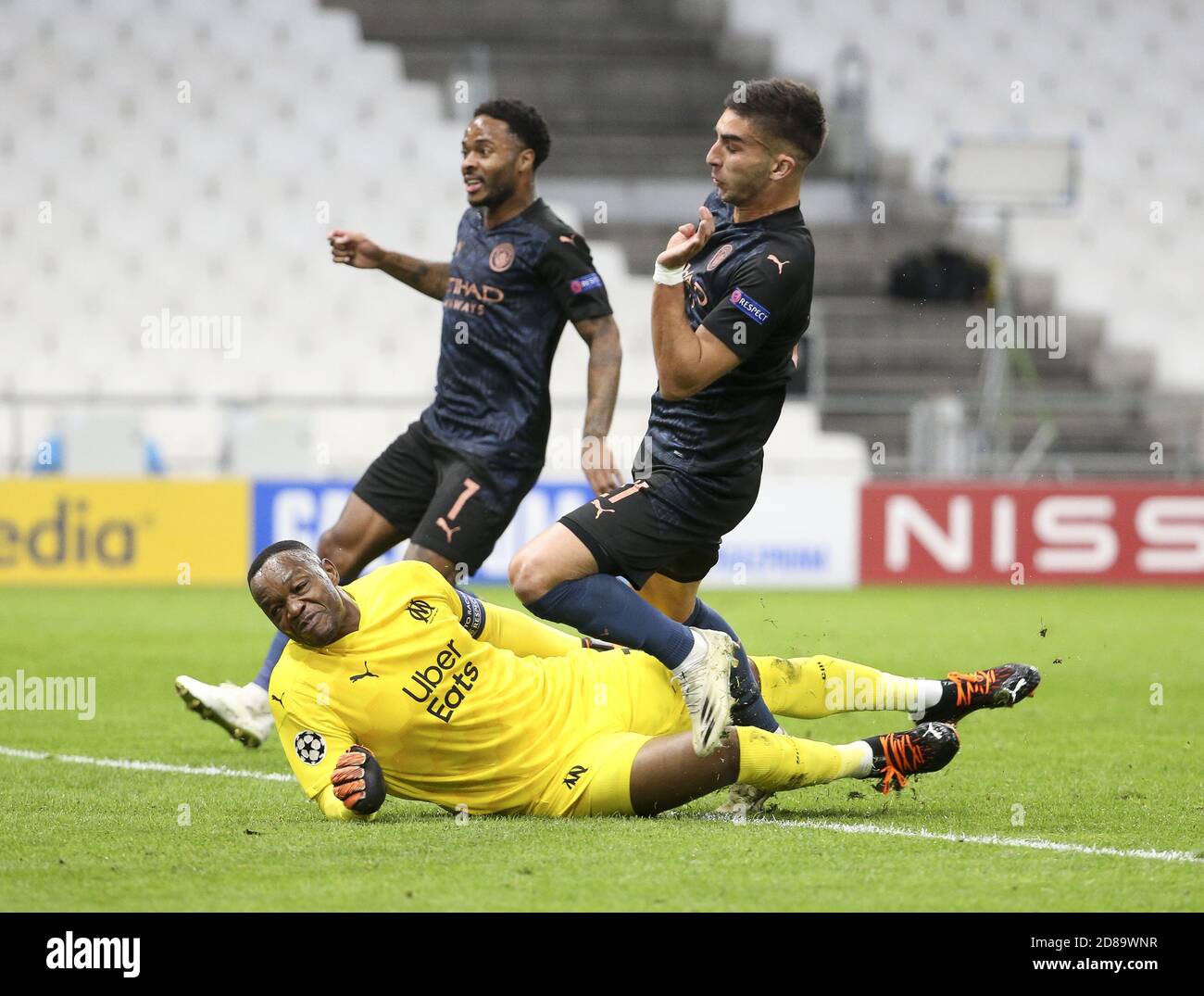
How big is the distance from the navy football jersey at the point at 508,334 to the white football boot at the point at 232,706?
1221 mm

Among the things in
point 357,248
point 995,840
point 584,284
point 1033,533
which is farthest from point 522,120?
point 1033,533

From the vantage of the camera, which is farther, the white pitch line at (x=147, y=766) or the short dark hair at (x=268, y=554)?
the white pitch line at (x=147, y=766)

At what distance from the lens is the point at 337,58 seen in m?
20.6

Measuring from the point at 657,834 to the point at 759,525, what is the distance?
430 inches

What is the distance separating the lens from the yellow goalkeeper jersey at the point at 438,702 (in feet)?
16.8

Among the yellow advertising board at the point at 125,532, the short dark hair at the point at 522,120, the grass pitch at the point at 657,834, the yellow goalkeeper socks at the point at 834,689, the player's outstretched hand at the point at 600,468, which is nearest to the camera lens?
the grass pitch at the point at 657,834

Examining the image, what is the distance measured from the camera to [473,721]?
5.20 m

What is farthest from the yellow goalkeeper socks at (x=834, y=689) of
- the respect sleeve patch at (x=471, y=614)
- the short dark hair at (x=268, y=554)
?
the short dark hair at (x=268, y=554)

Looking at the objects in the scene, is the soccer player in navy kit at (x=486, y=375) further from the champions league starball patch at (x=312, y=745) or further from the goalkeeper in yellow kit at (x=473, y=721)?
the champions league starball patch at (x=312, y=745)

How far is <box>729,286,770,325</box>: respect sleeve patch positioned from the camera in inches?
204

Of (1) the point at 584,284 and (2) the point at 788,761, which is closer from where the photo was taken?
(2) the point at 788,761

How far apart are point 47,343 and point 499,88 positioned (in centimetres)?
565

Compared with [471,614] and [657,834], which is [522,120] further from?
[657,834]
